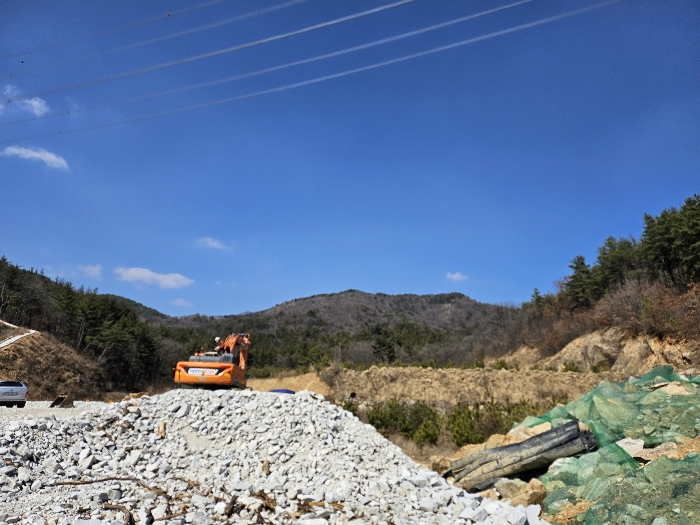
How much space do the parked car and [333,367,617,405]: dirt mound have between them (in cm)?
1234

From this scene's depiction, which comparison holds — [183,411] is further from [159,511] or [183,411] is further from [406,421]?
[406,421]

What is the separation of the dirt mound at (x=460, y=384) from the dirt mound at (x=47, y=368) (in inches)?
683

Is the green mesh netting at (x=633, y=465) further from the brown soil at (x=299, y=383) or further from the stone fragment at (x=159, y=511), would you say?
the brown soil at (x=299, y=383)

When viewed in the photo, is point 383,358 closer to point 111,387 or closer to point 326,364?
point 326,364

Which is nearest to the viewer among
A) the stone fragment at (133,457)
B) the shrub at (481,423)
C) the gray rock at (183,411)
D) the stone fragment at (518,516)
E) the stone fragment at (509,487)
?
the stone fragment at (518,516)

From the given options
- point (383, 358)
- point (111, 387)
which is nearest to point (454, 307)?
point (383, 358)

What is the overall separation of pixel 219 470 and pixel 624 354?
20.2 m

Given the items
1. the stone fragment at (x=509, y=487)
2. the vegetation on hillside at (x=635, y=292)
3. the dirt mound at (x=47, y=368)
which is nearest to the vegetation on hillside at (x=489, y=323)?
the vegetation on hillside at (x=635, y=292)

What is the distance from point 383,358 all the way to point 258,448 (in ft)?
98.5

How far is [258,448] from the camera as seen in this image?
8.83 meters

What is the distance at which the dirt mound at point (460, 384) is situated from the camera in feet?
64.3

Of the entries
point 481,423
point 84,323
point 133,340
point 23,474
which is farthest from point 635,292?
point 84,323

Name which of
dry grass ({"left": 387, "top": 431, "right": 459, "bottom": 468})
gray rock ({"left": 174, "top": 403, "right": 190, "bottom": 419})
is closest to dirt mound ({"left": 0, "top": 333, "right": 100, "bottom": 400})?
gray rock ({"left": 174, "top": 403, "right": 190, "bottom": 419})

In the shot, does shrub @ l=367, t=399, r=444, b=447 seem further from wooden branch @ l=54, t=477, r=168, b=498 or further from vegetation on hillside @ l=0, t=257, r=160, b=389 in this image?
vegetation on hillside @ l=0, t=257, r=160, b=389
